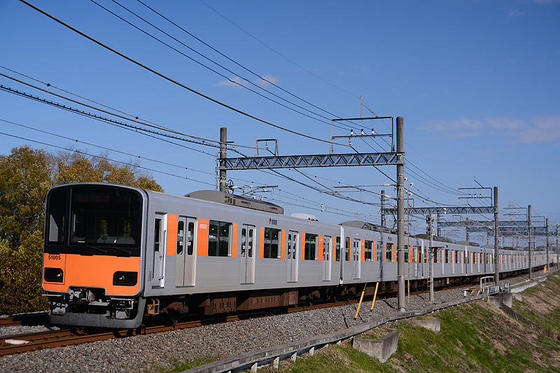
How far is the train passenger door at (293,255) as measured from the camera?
19.4m

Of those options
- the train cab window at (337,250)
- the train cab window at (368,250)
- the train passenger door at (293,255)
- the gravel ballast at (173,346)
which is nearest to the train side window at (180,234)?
the gravel ballast at (173,346)

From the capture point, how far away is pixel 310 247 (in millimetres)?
20953

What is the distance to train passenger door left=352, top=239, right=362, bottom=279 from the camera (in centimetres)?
2456

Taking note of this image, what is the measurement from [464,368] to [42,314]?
43.0 ft

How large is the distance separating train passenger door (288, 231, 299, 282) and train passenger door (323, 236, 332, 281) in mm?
2330

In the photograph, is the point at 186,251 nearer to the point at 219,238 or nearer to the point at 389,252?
the point at 219,238

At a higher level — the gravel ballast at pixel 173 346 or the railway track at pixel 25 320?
the railway track at pixel 25 320

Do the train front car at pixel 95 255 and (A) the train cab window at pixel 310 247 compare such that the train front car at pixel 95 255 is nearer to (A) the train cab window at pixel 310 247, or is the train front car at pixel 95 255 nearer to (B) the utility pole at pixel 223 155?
(A) the train cab window at pixel 310 247

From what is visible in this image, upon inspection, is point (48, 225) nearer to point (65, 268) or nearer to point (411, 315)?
point (65, 268)

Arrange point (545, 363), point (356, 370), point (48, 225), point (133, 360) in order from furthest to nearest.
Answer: point (545, 363) < point (356, 370) < point (48, 225) < point (133, 360)

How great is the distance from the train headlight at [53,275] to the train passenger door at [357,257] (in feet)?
44.6

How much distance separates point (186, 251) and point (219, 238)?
5.09 feet

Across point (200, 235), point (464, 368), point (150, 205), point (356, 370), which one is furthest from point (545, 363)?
point (150, 205)

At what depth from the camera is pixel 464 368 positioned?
20.5m
